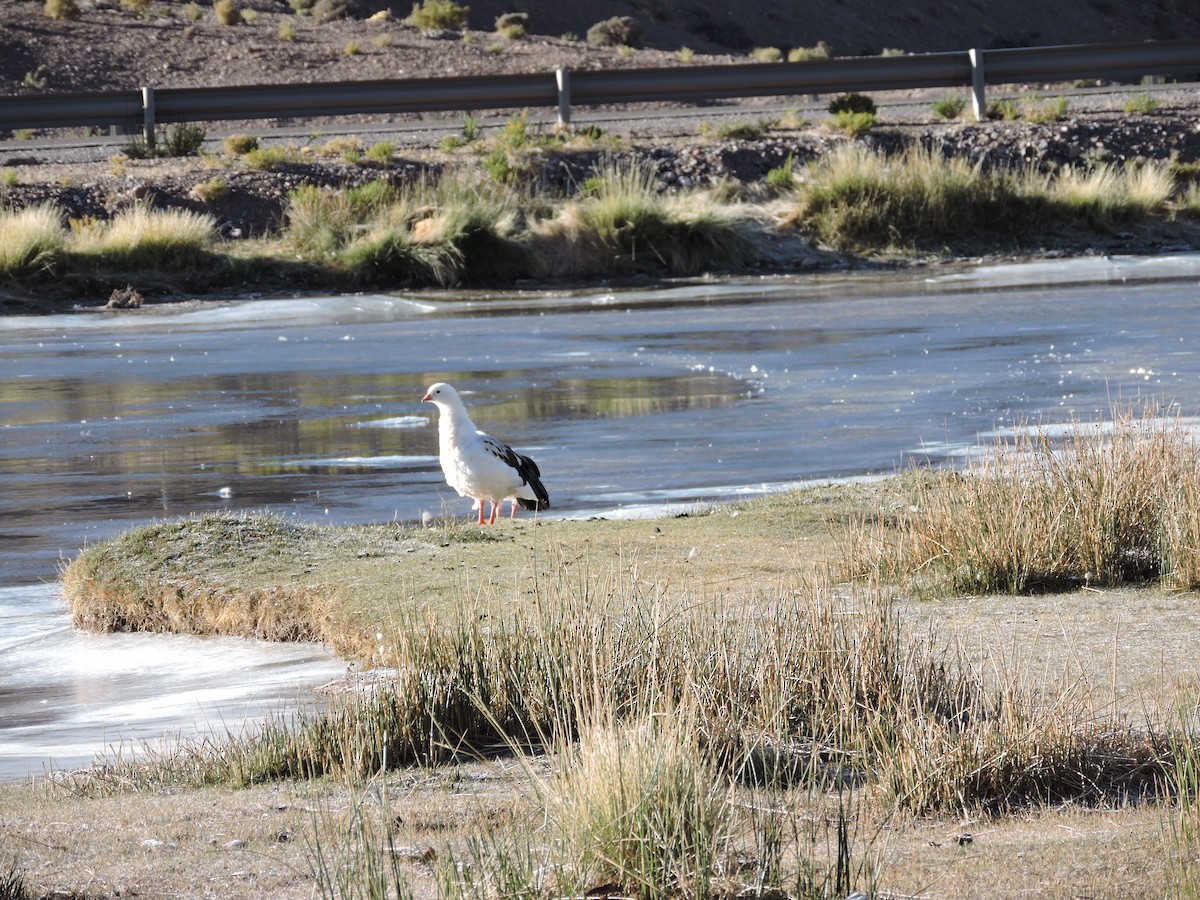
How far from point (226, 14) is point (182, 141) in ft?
95.9

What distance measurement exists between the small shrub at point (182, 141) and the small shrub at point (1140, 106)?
54.1ft

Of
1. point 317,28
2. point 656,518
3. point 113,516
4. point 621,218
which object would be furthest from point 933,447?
point 317,28

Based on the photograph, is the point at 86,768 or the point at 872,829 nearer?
the point at 872,829

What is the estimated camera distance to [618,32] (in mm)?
65000

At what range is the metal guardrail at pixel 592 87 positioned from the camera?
29.8m

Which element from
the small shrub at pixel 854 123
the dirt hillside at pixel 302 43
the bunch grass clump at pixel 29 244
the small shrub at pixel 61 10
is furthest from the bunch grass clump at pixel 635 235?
the small shrub at pixel 61 10

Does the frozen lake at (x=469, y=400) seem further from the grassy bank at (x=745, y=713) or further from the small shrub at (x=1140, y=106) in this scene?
the small shrub at (x=1140, y=106)

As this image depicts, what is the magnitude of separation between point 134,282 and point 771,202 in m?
9.87

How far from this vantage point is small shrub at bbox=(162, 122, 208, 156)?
29.6 metres

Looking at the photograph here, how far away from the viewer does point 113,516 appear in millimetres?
11539

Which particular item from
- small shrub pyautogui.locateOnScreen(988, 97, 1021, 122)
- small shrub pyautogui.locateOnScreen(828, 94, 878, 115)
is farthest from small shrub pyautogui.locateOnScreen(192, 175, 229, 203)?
small shrub pyautogui.locateOnScreen(988, 97, 1021, 122)

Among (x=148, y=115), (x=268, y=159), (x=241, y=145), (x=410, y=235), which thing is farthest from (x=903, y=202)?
(x=148, y=115)

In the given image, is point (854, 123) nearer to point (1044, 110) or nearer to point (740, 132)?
point (740, 132)

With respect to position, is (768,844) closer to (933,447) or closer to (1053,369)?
(933,447)
